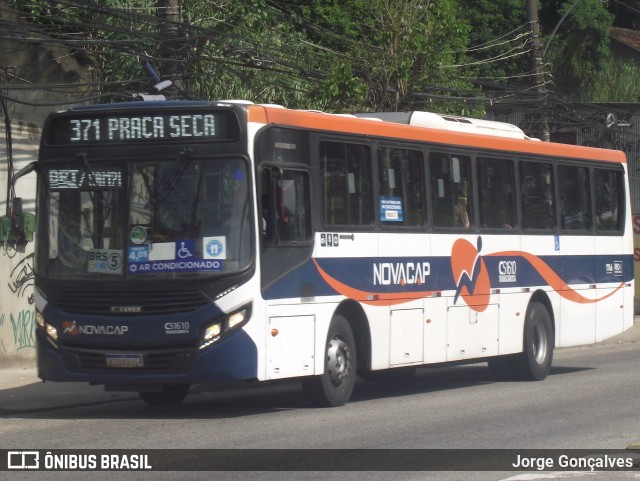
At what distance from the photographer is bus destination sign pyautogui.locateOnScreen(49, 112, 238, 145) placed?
12.4 m

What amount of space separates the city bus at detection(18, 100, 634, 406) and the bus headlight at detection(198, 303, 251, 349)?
0.5 inches

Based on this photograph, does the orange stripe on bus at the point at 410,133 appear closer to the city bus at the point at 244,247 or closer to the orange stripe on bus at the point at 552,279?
the city bus at the point at 244,247

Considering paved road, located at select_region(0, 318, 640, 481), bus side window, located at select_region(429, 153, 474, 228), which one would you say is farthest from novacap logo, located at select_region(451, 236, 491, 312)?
paved road, located at select_region(0, 318, 640, 481)

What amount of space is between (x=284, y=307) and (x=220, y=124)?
1.95 meters

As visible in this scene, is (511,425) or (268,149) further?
(268,149)

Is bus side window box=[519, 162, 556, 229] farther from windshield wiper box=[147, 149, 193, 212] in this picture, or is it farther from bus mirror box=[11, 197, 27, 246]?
bus mirror box=[11, 197, 27, 246]

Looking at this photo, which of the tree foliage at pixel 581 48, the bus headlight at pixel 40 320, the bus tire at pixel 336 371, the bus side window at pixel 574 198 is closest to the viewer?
the bus headlight at pixel 40 320

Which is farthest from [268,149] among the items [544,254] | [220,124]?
[544,254]

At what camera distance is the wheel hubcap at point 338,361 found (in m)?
13.4

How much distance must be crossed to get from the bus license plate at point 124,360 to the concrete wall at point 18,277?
7059 mm

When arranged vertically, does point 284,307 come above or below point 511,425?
above

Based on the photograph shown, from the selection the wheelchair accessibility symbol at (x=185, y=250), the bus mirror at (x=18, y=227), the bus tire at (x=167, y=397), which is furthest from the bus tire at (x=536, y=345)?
the bus mirror at (x=18, y=227)

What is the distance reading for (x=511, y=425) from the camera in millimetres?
11852

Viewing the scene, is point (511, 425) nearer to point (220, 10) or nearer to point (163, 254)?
point (163, 254)
